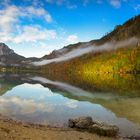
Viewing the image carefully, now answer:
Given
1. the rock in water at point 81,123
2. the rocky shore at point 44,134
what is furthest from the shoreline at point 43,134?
the rock in water at point 81,123

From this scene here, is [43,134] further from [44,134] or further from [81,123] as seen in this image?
[81,123]

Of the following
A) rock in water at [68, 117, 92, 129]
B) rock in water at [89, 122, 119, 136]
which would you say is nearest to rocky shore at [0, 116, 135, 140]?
rock in water at [89, 122, 119, 136]

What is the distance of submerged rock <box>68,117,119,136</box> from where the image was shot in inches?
1073

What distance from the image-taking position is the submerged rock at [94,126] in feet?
89.4

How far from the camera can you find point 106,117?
38.0 metres

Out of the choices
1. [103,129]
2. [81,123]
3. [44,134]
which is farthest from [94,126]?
[44,134]

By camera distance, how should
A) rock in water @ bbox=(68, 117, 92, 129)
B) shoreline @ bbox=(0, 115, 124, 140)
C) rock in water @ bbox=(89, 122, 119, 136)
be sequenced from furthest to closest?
1. rock in water @ bbox=(68, 117, 92, 129)
2. rock in water @ bbox=(89, 122, 119, 136)
3. shoreline @ bbox=(0, 115, 124, 140)

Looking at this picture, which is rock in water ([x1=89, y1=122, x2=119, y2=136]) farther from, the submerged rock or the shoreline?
the shoreline

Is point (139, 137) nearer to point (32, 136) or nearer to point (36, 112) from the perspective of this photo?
point (32, 136)

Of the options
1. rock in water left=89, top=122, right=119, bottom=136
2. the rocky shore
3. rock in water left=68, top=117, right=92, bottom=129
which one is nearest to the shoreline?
the rocky shore

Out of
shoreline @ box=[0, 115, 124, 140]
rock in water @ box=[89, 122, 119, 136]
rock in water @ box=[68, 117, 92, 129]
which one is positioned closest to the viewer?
shoreline @ box=[0, 115, 124, 140]

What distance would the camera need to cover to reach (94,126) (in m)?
28.1

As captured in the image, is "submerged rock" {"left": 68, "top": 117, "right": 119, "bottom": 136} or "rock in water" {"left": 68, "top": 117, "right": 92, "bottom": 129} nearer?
"submerged rock" {"left": 68, "top": 117, "right": 119, "bottom": 136}

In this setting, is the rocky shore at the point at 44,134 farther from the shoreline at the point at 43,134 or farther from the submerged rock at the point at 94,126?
the submerged rock at the point at 94,126
